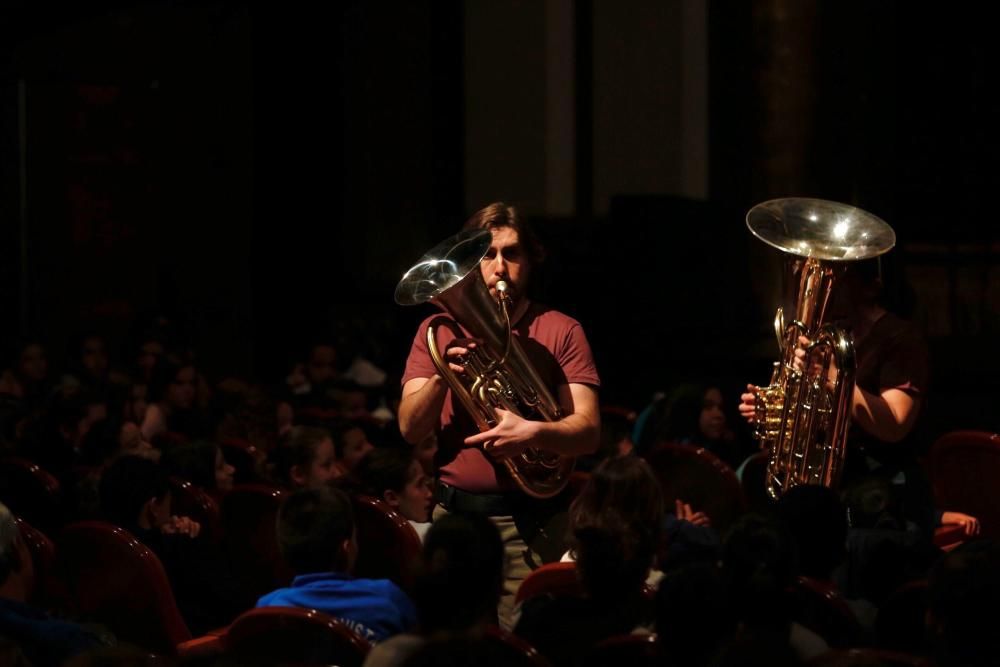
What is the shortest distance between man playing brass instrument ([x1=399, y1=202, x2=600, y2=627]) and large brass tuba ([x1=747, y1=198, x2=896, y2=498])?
0.56m

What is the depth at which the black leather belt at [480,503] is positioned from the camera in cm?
343

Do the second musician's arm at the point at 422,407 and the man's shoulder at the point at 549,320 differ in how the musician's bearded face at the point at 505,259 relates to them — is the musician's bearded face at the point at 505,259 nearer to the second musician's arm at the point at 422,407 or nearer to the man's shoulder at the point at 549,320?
the man's shoulder at the point at 549,320

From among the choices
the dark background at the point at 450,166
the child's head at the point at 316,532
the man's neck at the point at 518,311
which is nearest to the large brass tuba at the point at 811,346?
the man's neck at the point at 518,311

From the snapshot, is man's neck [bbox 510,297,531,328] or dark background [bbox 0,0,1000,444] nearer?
man's neck [bbox 510,297,531,328]

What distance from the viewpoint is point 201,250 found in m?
11.0

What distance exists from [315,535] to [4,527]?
623mm

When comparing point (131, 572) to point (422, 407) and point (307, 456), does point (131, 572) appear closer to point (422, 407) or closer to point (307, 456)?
point (422, 407)

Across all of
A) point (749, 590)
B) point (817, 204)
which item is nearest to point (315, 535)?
point (749, 590)

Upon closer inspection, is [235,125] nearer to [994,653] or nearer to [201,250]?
[201,250]

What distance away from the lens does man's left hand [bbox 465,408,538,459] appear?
3242mm

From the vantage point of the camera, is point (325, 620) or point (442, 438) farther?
point (442, 438)

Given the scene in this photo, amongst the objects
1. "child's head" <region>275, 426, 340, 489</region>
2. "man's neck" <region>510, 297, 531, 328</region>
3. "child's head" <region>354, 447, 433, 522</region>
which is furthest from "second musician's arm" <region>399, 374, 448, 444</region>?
"child's head" <region>275, 426, 340, 489</region>

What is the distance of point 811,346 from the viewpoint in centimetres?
363

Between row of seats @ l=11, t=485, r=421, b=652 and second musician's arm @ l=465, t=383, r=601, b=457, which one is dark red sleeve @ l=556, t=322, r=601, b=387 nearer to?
second musician's arm @ l=465, t=383, r=601, b=457
